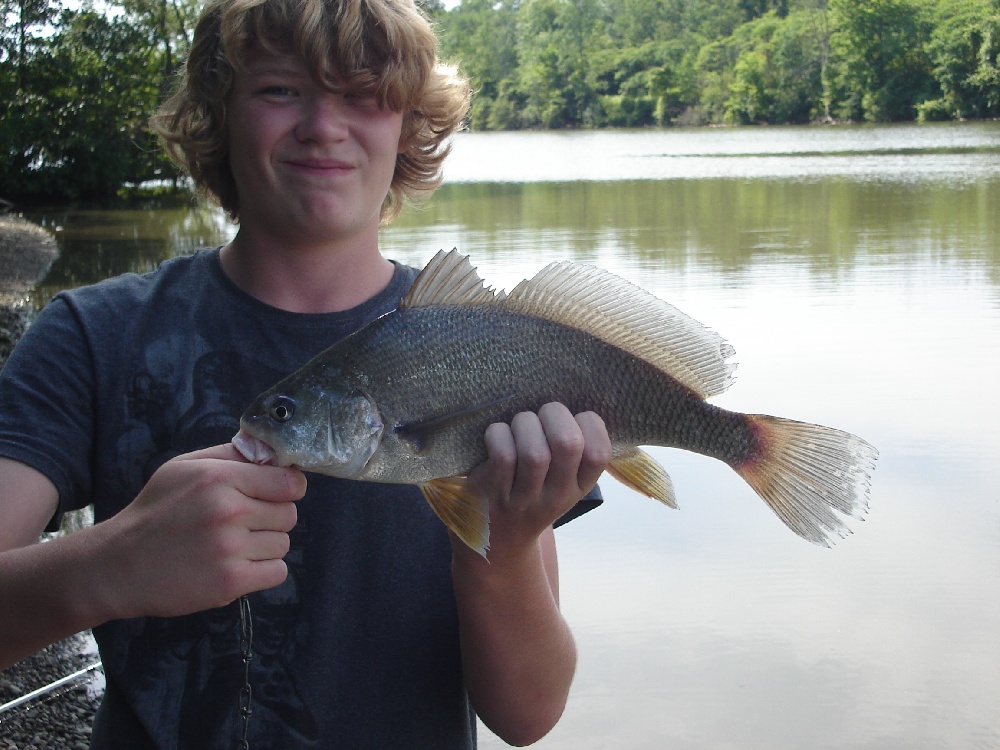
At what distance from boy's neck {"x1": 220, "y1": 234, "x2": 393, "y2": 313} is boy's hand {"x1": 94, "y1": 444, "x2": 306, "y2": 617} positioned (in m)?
0.68

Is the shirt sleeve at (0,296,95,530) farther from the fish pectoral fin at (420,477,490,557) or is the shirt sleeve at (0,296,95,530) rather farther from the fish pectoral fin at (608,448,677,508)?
the fish pectoral fin at (608,448,677,508)

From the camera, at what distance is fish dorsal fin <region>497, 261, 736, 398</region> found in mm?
1985

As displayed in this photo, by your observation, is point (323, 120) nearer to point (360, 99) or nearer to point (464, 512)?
point (360, 99)

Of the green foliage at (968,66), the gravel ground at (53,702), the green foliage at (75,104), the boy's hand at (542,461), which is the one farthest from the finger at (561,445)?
the green foliage at (968,66)

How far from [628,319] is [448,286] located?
1.18ft

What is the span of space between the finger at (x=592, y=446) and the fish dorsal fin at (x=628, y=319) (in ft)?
0.67

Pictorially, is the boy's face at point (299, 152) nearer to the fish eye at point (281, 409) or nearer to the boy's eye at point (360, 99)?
the boy's eye at point (360, 99)

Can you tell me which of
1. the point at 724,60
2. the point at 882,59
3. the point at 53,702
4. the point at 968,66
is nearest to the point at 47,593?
the point at 53,702

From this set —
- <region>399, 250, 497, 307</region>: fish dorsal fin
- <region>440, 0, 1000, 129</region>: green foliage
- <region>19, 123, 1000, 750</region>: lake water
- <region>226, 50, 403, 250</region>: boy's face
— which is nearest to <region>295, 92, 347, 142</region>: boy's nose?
<region>226, 50, 403, 250</region>: boy's face

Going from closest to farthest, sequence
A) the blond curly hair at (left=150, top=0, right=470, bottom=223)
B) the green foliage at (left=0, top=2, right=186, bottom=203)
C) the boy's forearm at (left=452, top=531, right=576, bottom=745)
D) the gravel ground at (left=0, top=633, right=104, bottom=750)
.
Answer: the boy's forearm at (left=452, top=531, right=576, bottom=745) < the blond curly hair at (left=150, top=0, right=470, bottom=223) < the gravel ground at (left=0, top=633, right=104, bottom=750) < the green foliage at (left=0, top=2, right=186, bottom=203)

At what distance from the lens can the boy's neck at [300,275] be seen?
2355 millimetres

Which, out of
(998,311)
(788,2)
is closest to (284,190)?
(998,311)

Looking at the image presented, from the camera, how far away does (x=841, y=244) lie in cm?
1492

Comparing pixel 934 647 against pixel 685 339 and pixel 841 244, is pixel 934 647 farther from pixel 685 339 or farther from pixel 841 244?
pixel 841 244
